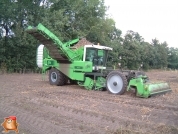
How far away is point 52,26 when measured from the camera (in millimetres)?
20406

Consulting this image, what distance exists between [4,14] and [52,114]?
48.2ft

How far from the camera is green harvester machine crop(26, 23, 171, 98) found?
9.68 metres

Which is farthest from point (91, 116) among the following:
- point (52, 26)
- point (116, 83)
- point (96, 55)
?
point (52, 26)

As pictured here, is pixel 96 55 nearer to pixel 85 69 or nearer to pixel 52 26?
pixel 85 69

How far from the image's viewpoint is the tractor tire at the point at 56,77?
1234 cm

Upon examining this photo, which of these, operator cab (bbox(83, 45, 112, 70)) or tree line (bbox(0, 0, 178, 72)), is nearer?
operator cab (bbox(83, 45, 112, 70))

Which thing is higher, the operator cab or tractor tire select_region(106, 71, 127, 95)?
the operator cab

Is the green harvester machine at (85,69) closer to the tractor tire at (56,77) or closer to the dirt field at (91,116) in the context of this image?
the tractor tire at (56,77)

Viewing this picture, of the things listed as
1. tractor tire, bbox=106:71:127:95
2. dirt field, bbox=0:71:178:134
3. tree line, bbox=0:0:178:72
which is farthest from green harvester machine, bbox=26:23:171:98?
tree line, bbox=0:0:178:72

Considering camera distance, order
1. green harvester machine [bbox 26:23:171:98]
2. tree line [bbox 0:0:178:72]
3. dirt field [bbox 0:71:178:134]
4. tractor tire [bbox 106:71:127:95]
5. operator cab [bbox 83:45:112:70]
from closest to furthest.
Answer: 1. dirt field [bbox 0:71:178:134]
2. tractor tire [bbox 106:71:127:95]
3. green harvester machine [bbox 26:23:171:98]
4. operator cab [bbox 83:45:112:70]
5. tree line [bbox 0:0:178:72]

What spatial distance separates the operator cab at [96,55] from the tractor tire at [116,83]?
1671 mm

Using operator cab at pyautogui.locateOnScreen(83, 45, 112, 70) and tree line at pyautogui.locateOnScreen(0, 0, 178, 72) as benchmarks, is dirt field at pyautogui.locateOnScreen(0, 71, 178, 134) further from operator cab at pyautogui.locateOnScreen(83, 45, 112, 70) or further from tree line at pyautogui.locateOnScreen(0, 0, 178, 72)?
tree line at pyautogui.locateOnScreen(0, 0, 178, 72)

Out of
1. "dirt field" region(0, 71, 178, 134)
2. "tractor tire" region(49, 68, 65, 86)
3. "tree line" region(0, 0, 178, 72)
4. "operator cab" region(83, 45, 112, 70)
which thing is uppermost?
"tree line" region(0, 0, 178, 72)

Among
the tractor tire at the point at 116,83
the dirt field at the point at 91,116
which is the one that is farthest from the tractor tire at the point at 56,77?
the dirt field at the point at 91,116
